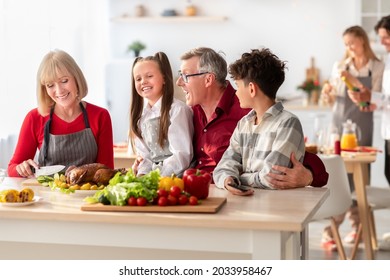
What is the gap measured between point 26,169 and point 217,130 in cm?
90

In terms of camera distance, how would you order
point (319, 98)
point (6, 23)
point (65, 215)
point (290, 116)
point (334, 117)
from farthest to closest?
point (319, 98) < point (334, 117) < point (6, 23) < point (290, 116) < point (65, 215)

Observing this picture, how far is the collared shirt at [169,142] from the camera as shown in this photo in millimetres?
3531

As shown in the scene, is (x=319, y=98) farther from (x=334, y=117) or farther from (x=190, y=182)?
(x=190, y=182)

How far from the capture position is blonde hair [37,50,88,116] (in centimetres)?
364

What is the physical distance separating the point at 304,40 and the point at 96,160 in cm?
500

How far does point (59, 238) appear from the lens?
2.73 meters

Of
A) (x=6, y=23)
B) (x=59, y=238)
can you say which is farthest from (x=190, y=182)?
(x=6, y=23)

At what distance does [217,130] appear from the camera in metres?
3.56

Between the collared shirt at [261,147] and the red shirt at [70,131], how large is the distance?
2.49 feet

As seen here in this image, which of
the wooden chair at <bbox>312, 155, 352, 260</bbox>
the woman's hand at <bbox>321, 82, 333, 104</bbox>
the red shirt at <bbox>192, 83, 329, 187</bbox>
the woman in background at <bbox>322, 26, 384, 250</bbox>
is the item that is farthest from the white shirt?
the red shirt at <bbox>192, 83, 329, 187</bbox>

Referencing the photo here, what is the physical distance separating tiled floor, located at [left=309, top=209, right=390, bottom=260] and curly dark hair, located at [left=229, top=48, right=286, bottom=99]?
240cm

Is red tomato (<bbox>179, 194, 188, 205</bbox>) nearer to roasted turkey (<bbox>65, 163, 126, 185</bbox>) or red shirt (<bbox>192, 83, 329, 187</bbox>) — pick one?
roasted turkey (<bbox>65, 163, 126, 185</bbox>)

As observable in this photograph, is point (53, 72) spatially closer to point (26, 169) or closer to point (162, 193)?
point (26, 169)

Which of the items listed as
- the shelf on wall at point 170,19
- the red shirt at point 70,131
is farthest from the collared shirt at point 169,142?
the shelf on wall at point 170,19
